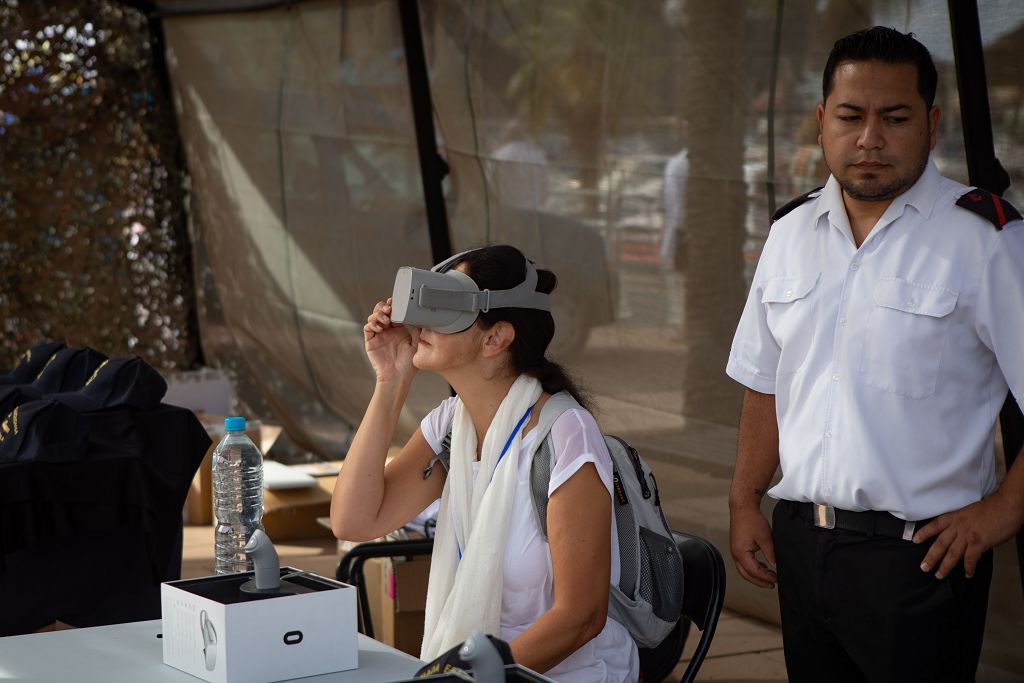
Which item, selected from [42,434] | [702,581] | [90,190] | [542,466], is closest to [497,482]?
[542,466]

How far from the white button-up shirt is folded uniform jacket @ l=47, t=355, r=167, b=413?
180 cm

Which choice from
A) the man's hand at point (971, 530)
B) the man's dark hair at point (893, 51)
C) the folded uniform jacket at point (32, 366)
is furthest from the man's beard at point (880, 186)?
the folded uniform jacket at point (32, 366)

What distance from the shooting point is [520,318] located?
2322 millimetres

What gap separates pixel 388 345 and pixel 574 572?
2.16 feet

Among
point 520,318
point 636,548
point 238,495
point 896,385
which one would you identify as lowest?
point 238,495

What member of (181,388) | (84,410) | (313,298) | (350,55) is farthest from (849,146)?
(181,388)

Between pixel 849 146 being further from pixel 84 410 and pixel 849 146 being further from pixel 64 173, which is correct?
pixel 64 173

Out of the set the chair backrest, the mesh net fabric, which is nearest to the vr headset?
the mesh net fabric

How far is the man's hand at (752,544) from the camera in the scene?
8.19 ft

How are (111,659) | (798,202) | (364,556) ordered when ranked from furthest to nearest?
(364,556) → (798,202) → (111,659)

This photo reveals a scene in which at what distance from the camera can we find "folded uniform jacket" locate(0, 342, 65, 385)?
394cm

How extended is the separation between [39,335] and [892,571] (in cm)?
583

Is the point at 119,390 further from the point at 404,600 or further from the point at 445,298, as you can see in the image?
the point at 445,298

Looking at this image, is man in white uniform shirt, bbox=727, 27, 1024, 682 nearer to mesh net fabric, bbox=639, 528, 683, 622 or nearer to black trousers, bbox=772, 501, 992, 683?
black trousers, bbox=772, 501, 992, 683
